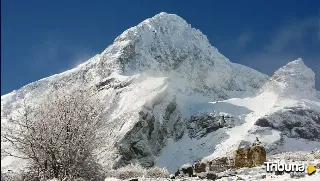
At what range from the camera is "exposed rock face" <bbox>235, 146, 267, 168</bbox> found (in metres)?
26.4

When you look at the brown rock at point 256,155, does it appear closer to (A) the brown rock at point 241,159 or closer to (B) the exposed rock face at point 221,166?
(A) the brown rock at point 241,159

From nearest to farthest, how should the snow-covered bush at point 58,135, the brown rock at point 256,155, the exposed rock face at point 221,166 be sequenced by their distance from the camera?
1. the snow-covered bush at point 58,135
2. the brown rock at point 256,155
3. the exposed rock face at point 221,166

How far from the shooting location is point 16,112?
2569cm

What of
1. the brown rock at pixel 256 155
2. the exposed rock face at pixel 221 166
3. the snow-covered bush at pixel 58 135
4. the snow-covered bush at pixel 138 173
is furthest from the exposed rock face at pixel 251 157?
the snow-covered bush at pixel 58 135

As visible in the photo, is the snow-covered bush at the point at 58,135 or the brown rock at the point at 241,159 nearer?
the snow-covered bush at the point at 58,135

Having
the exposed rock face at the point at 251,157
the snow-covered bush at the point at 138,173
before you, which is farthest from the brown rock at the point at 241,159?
the snow-covered bush at the point at 138,173

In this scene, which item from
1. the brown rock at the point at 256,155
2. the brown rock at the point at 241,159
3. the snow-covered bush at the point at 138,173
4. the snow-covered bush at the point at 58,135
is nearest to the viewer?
the snow-covered bush at the point at 58,135

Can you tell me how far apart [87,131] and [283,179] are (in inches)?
396

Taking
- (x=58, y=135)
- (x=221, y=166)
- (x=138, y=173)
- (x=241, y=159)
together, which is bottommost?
(x=58, y=135)

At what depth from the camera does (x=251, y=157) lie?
26.9m

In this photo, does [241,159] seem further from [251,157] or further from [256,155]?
[256,155]

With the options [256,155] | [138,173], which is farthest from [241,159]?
[138,173]

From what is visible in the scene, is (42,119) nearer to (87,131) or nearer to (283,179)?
(87,131)

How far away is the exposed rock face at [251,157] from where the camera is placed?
26441 mm
